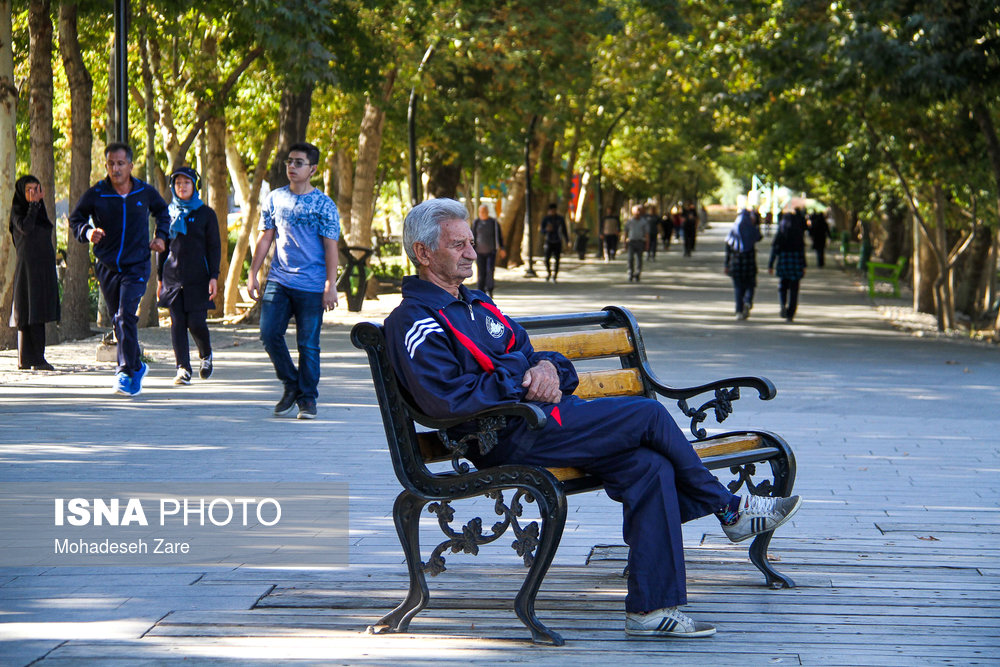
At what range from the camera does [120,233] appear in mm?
10359

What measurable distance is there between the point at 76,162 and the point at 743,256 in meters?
10.3

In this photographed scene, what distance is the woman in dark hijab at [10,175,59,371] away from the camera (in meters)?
12.1

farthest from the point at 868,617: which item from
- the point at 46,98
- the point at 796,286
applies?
the point at 796,286

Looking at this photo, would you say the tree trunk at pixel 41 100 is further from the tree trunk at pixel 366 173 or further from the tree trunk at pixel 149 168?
the tree trunk at pixel 366 173

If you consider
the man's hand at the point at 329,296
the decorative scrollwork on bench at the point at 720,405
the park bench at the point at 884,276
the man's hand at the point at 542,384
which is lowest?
the park bench at the point at 884,276

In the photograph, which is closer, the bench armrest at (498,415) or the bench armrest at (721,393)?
the bench armrest at (498,415)

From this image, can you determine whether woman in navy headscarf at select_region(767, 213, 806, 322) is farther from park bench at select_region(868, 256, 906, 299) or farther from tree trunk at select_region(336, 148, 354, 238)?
tree trunk at select_region(336, 148, 354, 238)

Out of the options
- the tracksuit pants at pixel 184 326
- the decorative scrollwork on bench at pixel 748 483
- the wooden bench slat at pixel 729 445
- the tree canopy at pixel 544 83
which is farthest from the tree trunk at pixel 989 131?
the decorative scrollwork on bench at pixel 748 483

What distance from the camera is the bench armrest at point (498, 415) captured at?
4.26 metres

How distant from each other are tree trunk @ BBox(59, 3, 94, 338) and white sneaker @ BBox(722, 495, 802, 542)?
1231 cm

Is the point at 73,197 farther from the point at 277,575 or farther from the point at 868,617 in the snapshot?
the point at 868,617

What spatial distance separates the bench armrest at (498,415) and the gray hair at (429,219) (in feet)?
1.87

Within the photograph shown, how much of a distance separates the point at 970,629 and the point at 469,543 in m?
1.64

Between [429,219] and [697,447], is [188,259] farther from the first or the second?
[697,447]
